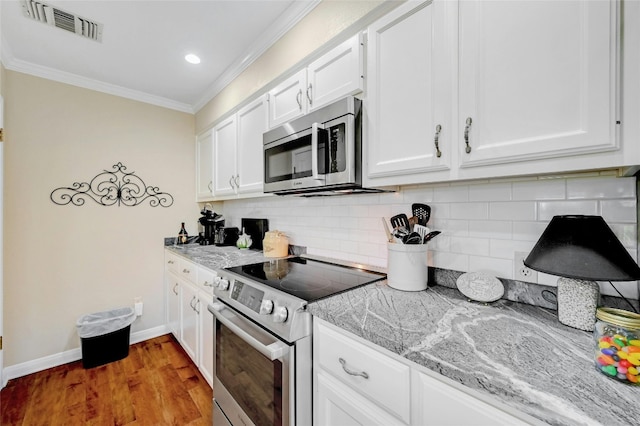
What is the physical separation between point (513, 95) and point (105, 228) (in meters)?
3.23

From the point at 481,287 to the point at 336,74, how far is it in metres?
1.19

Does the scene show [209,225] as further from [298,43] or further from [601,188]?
[601,188]

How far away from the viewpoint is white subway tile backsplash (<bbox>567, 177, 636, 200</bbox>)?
864 millimetres

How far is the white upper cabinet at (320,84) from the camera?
1.30 metres

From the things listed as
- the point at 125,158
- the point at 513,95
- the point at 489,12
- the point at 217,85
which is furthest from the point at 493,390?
the point at 125,158

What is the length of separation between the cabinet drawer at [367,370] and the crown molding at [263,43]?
1.73 m

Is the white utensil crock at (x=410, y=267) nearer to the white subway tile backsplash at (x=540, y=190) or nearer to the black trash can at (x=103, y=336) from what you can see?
the white subway tile backsplash at (x=540, y=190)

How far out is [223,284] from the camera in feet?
4.99

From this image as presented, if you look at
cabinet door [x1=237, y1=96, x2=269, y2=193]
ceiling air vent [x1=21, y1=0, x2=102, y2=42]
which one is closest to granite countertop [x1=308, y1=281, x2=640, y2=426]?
cabinet door [x1=237, y1=96, x2=269, y2=193]

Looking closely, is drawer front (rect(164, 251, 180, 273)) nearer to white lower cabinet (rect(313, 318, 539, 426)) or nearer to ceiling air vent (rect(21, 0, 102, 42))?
ceiling air vent (rect(21, 0, 102, 42))

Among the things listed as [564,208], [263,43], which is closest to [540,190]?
[564,208]

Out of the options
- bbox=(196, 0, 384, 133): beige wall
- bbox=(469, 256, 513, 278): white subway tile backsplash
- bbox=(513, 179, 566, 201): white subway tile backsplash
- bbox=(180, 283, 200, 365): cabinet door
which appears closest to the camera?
bbox=(513, 179, 566, 201): white subway tile backsplash

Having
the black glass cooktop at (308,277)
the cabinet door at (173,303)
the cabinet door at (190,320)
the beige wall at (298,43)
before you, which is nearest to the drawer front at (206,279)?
the cabinet door at (190,320)

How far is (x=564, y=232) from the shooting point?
0.83 meters
